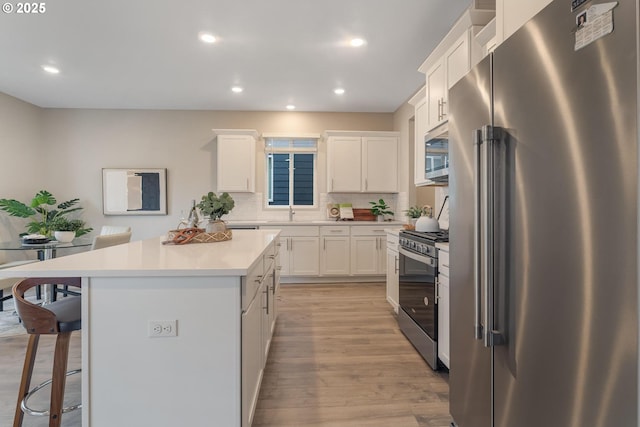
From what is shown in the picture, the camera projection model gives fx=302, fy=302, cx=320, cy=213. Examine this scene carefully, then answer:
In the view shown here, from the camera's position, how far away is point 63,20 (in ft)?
8.78

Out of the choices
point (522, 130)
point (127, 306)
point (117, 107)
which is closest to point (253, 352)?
point (127, 306)

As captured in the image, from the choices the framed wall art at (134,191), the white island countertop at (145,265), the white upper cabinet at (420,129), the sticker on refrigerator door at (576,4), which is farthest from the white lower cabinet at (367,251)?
the sticker on refrigerator door at (576,4)

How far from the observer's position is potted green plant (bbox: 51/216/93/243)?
3423 millimetres

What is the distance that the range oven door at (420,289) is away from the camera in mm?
2170

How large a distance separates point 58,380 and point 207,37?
115 inches

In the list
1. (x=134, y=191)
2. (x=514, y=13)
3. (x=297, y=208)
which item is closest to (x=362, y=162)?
(x=297, y=208)

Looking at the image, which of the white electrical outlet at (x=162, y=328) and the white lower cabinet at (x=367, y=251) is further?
the white lower cabinet at (x=367, y=251)

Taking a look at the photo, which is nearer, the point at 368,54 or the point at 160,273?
the point at 160,273

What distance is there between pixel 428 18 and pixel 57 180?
5.90m

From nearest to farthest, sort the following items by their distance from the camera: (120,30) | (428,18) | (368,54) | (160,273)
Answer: (160,273), (428,18), (120,30), (368,54)

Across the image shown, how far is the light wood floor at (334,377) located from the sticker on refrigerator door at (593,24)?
72.6 inches

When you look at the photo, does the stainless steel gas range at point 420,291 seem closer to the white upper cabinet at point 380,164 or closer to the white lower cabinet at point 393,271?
the white lower cabinet at point 393,271

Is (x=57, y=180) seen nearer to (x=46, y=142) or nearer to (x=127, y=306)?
(x=46, y=142)

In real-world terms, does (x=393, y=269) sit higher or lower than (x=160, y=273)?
lower
